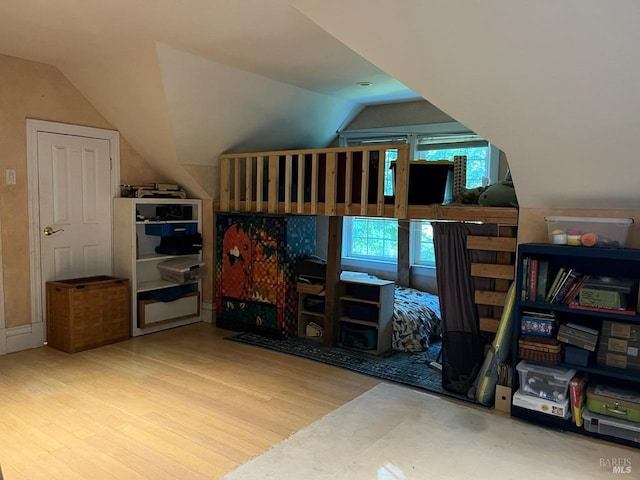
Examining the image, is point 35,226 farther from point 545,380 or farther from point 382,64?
point 545,380

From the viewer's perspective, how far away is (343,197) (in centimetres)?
427

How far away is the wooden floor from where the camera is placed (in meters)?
2.51

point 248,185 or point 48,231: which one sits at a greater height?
point 248,185

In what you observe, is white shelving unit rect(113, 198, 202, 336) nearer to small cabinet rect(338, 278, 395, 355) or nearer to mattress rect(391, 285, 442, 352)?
small cabinet rect(338, 278, 395, 355)

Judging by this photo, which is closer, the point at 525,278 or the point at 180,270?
the point at 525,278

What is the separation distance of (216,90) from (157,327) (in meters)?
2.41

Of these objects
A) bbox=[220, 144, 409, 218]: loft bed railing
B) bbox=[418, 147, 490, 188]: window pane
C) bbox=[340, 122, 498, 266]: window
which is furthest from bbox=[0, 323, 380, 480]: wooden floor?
bbox=[418, 147, 490, 188]: window pane

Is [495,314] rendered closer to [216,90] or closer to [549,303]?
[549,303]

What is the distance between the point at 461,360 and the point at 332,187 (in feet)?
5.82

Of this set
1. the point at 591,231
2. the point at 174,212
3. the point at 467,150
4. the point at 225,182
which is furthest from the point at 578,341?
the point at 174,212

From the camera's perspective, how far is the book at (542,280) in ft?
10.1

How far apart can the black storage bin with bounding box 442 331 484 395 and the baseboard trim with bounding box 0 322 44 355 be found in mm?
3563

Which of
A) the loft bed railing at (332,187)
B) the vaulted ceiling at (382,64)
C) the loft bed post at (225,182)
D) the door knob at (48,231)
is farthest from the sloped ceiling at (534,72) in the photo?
the door knob at (48,231)

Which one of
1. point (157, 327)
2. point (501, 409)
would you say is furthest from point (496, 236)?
point (157, 327)
